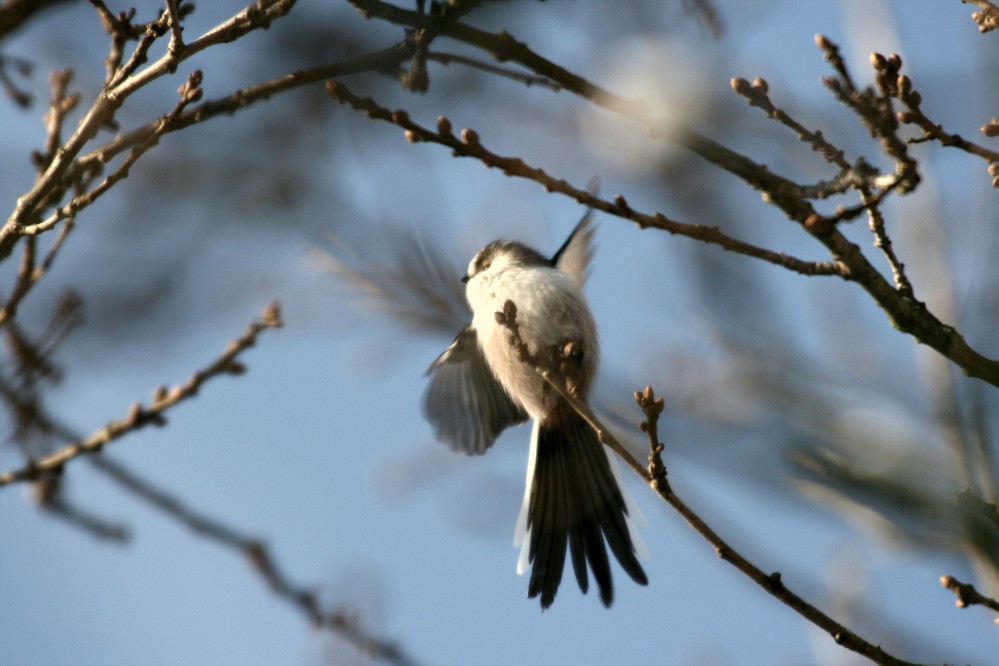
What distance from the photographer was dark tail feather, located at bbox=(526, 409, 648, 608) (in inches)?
131

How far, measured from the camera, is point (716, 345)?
3656 mm

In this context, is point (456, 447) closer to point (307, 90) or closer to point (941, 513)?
point (307, 90)

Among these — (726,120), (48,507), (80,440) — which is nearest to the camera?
(80,440)

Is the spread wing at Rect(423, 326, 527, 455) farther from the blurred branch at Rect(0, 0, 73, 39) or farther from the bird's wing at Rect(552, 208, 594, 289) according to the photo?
the blurred branch at Rect(0, 0, 73, 39)

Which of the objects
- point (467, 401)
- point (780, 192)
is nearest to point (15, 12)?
point (780, 192)

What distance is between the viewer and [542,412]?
12.4 ft

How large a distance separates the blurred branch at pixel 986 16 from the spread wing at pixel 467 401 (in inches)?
83.5

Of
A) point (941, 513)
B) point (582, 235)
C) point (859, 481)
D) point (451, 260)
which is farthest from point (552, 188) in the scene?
point (582, 235)

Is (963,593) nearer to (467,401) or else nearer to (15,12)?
(15,12)

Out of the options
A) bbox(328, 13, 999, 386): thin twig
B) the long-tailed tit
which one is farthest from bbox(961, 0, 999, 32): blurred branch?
the long-tailed tit

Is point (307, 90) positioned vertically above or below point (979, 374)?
above

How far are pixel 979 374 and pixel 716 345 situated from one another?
153 cm

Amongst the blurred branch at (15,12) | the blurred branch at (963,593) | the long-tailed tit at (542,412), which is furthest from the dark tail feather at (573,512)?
the blurred branch at (15,12)

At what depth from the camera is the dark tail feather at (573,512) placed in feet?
10.9
